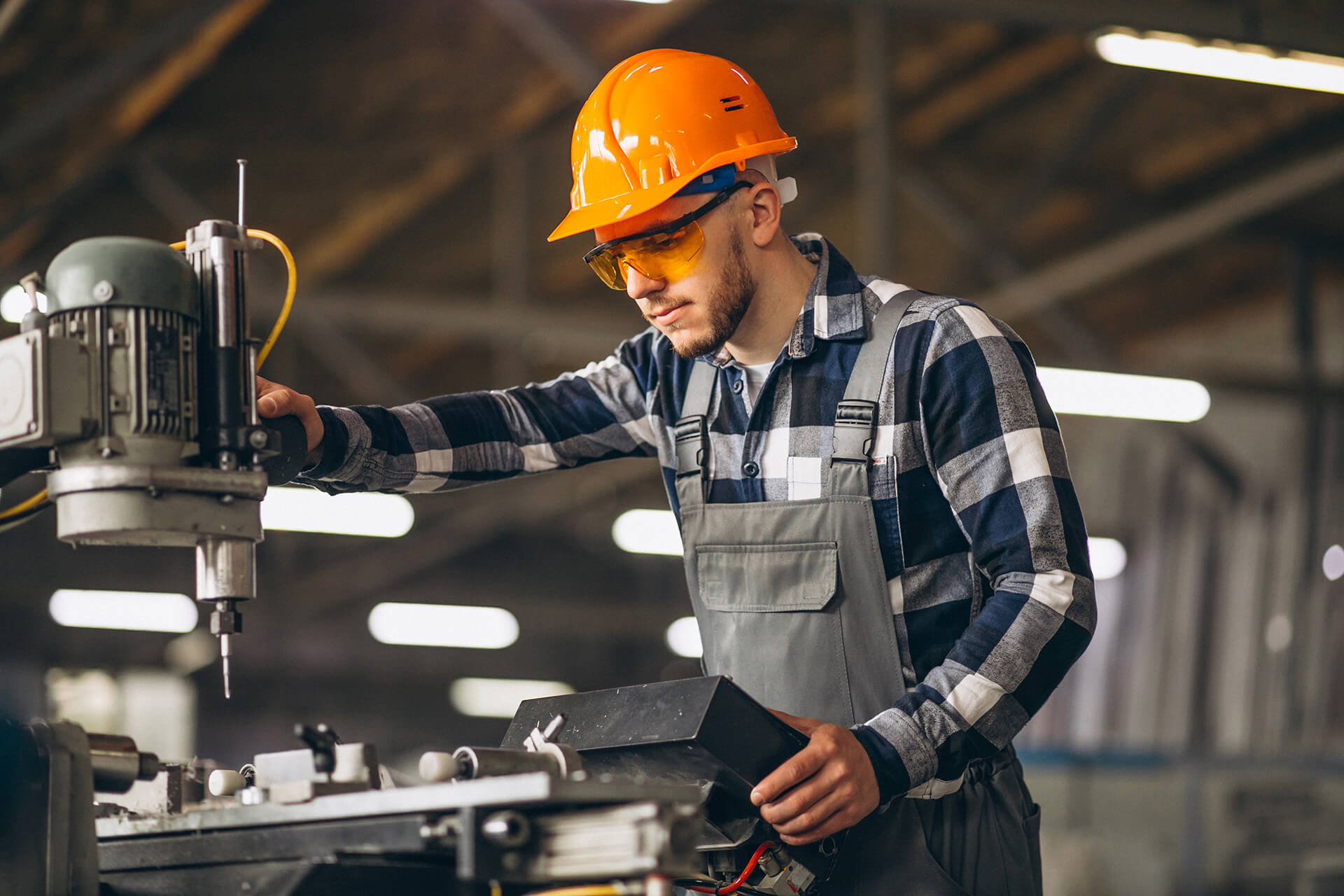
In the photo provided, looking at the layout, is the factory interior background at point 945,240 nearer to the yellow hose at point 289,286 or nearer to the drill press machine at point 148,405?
the yellow hose at point 289,286

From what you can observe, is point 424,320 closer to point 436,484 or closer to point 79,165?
point 79,165

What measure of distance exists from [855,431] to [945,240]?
295 inches

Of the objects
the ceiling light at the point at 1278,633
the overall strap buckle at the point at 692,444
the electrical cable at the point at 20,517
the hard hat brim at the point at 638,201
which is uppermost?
the ceiling light at the point at 1278,633

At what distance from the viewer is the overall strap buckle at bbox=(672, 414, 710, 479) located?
2348 mm

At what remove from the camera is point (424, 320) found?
23.7 ft

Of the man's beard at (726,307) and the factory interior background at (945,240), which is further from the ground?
the factory interior background at (945,240)

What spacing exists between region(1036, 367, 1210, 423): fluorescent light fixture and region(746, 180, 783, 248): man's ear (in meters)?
5.43

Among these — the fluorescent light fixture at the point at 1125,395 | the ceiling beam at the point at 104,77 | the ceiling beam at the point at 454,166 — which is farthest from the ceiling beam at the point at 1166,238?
the ceiling beam at the point at 104,77

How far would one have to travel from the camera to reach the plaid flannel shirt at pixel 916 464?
197 centimetres

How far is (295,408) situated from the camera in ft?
6.94

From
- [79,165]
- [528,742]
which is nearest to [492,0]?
[79,165]

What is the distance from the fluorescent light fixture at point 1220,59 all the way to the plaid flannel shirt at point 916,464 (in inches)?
111

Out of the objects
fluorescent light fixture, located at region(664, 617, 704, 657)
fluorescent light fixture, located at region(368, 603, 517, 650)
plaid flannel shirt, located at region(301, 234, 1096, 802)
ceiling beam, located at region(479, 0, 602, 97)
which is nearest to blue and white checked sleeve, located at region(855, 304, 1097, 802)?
plaid flannel shirt, located at region(301, 234, 1096, 802)

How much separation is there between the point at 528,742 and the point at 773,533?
1.76 feet
